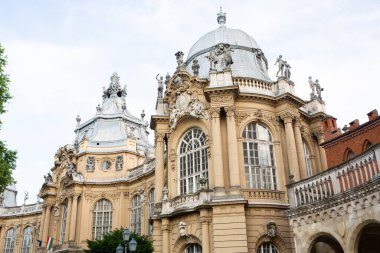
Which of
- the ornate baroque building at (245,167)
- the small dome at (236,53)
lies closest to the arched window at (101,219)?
the ornate baroque building at (245,167)

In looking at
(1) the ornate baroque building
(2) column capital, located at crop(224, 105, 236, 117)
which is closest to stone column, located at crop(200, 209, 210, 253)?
(1) the ornate baroque building

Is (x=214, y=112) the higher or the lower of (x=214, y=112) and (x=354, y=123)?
the lower

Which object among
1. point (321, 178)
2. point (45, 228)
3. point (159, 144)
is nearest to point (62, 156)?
point (45, 228)

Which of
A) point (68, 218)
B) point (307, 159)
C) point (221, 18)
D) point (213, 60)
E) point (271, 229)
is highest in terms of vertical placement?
point (221, 18)

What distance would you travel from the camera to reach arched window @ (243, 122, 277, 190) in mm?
23922

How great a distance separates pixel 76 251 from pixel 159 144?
52.9 ft

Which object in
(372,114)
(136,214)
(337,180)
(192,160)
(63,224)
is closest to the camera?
(337,180)

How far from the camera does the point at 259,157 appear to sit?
2448 centimetres

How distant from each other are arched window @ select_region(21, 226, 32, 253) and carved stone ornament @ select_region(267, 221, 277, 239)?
120 ft

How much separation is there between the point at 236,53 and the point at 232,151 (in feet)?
27.3

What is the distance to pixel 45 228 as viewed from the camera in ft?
142

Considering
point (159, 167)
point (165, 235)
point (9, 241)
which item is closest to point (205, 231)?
point (165, 235)

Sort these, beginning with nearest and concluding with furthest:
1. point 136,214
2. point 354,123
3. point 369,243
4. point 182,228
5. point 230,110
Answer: point 369,243
point 182,228
point 230,110
point 354,123
point 136,214

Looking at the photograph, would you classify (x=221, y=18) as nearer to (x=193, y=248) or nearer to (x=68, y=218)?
(x=193, y=248)
